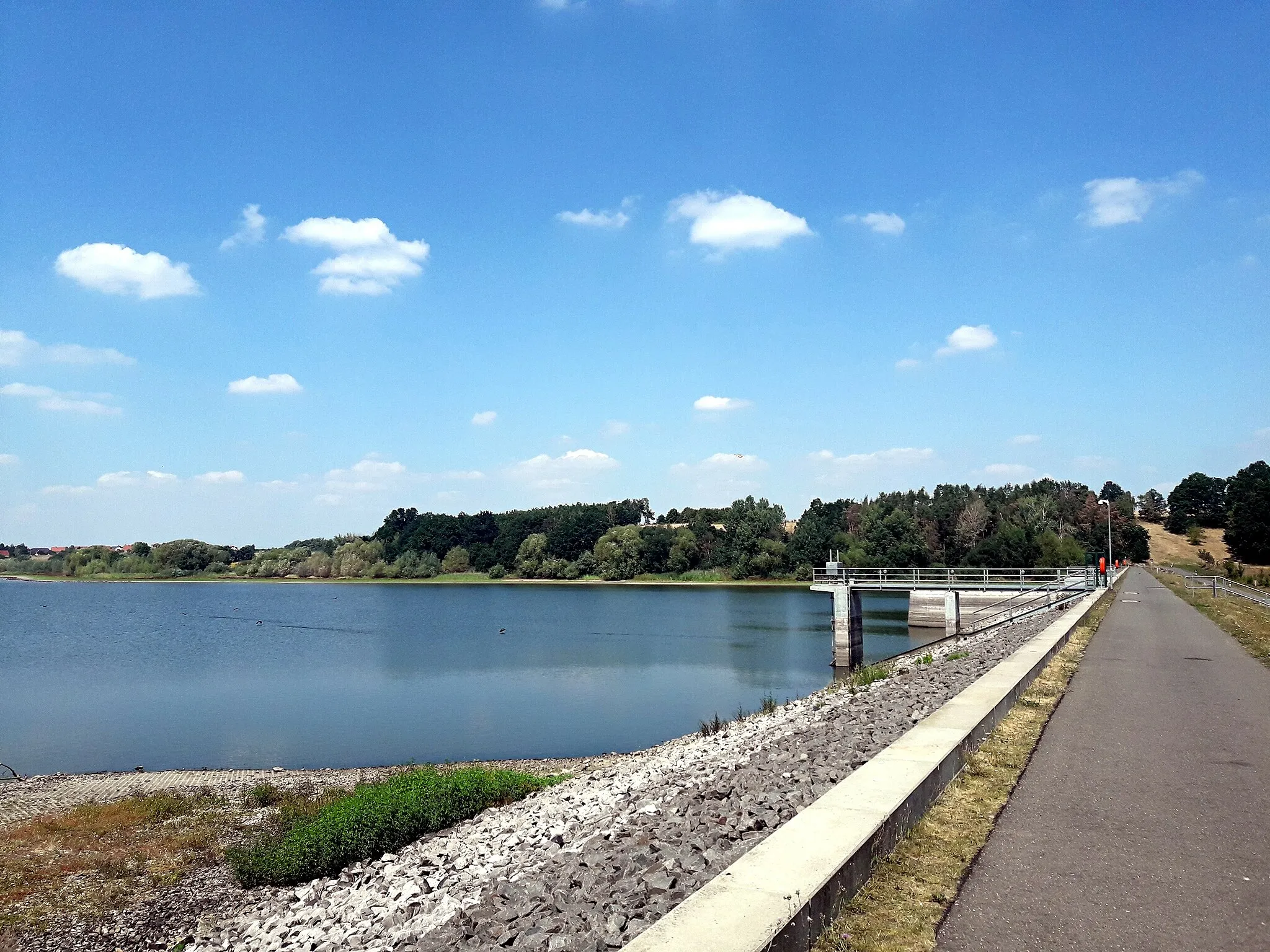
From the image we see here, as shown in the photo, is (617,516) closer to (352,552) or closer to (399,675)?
(352,552)

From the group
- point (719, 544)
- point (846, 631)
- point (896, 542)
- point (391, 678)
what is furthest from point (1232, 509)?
point (391, 678)

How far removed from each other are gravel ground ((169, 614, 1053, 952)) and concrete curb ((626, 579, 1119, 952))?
728 millimetres

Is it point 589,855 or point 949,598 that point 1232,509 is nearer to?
point 949,598

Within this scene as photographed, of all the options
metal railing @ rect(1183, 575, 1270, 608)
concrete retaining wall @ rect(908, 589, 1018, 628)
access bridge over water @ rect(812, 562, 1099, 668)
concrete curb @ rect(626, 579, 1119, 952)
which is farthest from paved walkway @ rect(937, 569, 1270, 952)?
concrete retaining wall @ rect(908, 589, 1018, 628)

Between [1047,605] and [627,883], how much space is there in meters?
40.5

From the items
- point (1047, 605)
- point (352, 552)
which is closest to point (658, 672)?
point (1047, 605)

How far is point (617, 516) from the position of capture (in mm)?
172000

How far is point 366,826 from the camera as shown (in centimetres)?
1359

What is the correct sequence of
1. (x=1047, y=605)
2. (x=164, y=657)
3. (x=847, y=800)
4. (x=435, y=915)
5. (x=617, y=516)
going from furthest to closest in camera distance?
(x=617, y=516) → (x=164, y=657) → (x=1047, y=605) → (x=435, y=915) → (x=847, y=800)

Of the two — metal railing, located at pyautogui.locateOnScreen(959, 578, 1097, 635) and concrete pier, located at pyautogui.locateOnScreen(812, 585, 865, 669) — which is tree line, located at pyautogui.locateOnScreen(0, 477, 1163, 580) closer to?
metal railing, located at pyautogui.locateOnScreen(959, 578, 1097, 635)

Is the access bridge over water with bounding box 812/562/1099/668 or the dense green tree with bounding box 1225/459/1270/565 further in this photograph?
the dense green tree with bounding box 1225/459/1270/565

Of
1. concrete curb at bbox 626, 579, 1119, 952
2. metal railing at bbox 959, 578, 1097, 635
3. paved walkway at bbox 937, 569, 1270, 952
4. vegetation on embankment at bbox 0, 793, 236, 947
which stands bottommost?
vegetation on embankment at bbox 0, 793, 236, 947

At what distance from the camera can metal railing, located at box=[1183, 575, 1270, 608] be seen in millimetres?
43203

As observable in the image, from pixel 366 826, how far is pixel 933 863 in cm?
1030
